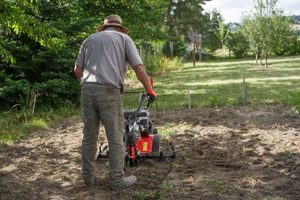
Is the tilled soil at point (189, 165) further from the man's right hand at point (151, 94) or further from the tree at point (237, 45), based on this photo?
the tree at point (237, 45)

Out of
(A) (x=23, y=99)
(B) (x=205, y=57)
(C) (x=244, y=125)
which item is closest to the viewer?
(C) (x=244, y=125)

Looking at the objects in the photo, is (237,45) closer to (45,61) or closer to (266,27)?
(266,27)

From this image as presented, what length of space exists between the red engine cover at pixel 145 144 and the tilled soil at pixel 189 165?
175mm

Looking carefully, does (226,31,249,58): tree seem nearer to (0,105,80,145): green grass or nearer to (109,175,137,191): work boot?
(0,105,80,145): green grass

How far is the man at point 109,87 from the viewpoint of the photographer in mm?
4660

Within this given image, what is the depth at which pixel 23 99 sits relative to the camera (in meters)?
10.1

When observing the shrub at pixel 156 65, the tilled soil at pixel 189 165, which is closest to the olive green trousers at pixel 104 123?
the tilled soil at pixel 189 165

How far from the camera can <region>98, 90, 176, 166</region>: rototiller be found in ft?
18.0

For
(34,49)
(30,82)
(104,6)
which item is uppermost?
(104,6)

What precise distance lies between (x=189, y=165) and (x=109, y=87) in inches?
66.1

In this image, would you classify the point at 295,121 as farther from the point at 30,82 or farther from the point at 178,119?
the point at 30,82

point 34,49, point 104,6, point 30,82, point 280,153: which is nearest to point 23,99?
point 30,82

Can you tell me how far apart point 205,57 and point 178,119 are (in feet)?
117

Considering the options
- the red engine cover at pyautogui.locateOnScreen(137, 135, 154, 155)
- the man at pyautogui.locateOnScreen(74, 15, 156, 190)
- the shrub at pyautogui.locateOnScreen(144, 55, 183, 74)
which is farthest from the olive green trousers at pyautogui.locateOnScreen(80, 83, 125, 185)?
the shrub at pyautogui.locateOnScreen(144, 55, 183, 74)
